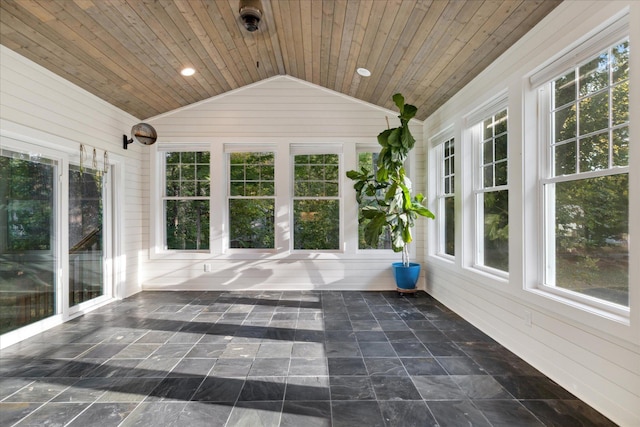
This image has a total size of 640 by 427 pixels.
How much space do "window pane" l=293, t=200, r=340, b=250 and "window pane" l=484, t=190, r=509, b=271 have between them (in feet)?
7.74

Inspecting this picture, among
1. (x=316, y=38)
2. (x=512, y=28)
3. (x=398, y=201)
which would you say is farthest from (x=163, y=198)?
(x=512, y=28)

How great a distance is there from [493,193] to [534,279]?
3.39ft

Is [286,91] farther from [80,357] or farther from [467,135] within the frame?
[80,357]

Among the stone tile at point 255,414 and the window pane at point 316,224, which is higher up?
the window pane at point 316,224

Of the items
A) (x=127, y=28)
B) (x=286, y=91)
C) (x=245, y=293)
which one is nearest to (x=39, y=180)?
(x=127, y=28)

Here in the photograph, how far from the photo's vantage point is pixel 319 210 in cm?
Answer: 525

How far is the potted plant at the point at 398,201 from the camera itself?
4.35 meters

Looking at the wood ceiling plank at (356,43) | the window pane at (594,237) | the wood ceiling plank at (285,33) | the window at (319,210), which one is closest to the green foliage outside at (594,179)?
the window pane at (594,237)

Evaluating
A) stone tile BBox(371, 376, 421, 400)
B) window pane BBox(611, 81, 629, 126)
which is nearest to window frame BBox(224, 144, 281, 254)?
Result: stone tile BBox(371, 376, 421, 400)

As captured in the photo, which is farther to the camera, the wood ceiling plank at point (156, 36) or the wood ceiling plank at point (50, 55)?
the wood ceiling plank at point (156, 36)

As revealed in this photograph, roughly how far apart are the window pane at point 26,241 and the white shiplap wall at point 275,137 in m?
1.75

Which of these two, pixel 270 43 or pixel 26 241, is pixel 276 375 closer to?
pixel 26 241

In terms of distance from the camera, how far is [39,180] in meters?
3.33

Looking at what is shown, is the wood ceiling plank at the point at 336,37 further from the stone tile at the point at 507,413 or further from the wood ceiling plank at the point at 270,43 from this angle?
the stone tile at the point at 507,413
